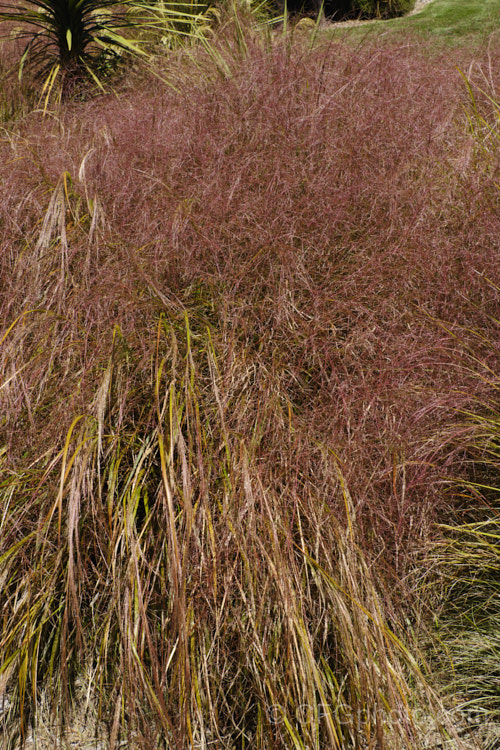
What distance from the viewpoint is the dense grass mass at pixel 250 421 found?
120 centimetres

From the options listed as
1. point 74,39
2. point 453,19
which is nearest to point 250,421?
point 74,39

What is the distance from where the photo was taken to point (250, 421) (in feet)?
4.80

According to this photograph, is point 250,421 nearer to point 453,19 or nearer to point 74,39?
point 74,39

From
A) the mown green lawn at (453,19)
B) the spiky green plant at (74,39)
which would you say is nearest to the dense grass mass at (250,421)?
the spiky green plant at (74,39)

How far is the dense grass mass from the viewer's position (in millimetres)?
1195

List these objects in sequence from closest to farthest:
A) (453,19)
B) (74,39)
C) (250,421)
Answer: (250,421) < (74,39) < (453,19)

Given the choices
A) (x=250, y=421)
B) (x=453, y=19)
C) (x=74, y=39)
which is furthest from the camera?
(x=453, y=19)

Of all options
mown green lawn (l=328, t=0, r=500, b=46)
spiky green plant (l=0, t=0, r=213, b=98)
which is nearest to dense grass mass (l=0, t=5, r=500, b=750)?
spiky green plant (l=0, t=0, r=213, b=98)

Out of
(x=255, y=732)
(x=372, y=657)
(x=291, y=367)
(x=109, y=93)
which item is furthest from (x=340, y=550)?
(x=109, y=93)

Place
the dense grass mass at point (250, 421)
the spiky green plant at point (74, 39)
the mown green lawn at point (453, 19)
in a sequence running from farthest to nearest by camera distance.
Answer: the mown green lawn at point (453, 19) < the spiky green plant at point (74, 39) < the dense grass mass at point (250, 421)

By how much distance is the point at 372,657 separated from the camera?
1.15 m

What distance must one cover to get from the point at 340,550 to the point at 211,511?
0.32 meters

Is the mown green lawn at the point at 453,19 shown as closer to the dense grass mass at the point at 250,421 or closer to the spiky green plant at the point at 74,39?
the spiky green plant at the point at 74,39

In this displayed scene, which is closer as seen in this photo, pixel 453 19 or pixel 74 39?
pixel 74 39
